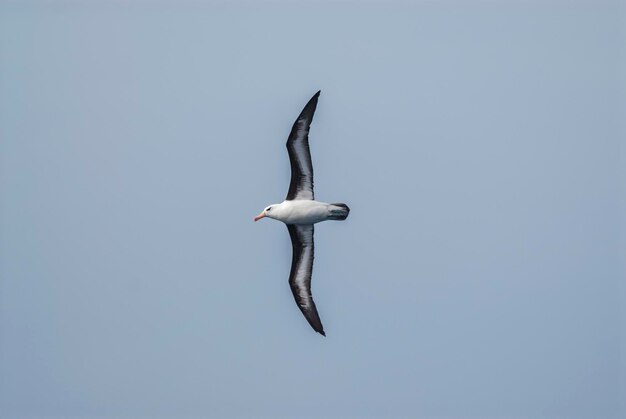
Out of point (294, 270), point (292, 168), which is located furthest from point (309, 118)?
point (294, 270)

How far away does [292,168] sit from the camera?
39.6m

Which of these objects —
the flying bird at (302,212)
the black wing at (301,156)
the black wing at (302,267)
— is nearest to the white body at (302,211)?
the flying bird at (302,212)

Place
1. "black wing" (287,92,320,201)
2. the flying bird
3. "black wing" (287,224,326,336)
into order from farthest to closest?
"black wing" (287,224,326,336), the flying bird, "black wing" (287,92,320,201)

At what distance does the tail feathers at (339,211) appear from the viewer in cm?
3903

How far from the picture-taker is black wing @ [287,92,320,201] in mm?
38938

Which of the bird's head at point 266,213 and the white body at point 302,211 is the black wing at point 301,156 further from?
the bird's head at point 266,213

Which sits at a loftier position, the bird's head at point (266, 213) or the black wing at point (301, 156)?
the black wing at point (301, 156)

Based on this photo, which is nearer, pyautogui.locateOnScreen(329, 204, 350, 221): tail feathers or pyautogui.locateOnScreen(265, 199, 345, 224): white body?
pyautogui.locateOnScreen(329, 204, 350, 221): tail feathers

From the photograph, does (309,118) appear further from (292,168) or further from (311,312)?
(311,312)

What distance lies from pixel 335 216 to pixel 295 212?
1.27m

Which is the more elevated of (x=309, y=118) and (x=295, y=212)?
(x=309, y=118)

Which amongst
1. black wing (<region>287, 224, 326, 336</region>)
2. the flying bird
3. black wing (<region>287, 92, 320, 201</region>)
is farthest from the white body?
black wing (<region>287, 224, 326, 336</region>)

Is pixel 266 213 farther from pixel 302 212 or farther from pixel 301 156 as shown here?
pixel 301 156

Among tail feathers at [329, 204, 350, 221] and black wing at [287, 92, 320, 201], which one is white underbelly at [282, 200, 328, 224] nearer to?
tail feathers at [329, 204, 350, 221]
